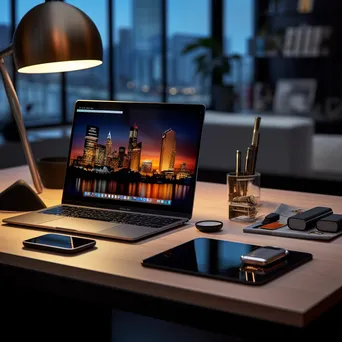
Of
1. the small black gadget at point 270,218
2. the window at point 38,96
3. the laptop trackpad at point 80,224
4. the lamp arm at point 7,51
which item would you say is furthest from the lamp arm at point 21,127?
the window at point 38,96

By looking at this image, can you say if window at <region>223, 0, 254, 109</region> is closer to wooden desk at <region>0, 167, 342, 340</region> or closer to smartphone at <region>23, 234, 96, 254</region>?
wooden desk at <region>0, 167, 342, 340</region>

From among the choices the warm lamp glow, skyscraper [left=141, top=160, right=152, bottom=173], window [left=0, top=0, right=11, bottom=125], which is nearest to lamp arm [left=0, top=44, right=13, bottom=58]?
the warm lamp glow

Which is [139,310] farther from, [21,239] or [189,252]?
[21,239]

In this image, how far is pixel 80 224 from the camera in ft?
5.80

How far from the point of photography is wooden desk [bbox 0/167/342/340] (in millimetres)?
1206

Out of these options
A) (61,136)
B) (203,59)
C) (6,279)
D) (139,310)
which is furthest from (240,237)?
(203,59)

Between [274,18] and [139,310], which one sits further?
[274,18]

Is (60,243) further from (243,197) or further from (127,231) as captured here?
(243,197)

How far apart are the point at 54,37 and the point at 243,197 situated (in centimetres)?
63

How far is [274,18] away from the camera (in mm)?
7562

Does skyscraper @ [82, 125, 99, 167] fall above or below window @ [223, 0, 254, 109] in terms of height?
below

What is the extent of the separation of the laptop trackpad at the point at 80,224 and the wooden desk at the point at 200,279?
58 millimetres

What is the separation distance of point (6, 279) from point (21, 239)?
6.0 inches

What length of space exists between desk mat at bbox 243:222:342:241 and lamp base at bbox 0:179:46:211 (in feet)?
1.99
